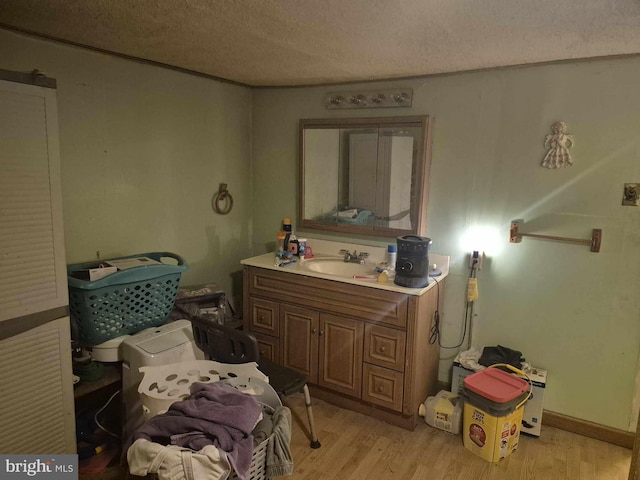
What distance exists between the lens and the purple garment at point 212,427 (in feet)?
4.05

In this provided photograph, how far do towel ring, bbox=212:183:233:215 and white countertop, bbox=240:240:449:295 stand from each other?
46 cm

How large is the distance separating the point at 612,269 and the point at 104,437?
276 centimetres

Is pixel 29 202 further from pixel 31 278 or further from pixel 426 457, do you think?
pixel 426 457

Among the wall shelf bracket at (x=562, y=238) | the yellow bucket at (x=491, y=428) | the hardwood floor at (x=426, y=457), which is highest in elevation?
the wall shelf bracket at (x=562, y=238)

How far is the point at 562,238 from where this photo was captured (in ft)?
7.89

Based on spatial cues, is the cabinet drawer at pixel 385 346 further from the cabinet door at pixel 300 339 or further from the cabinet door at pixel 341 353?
the cabinet door at pixel 300 339

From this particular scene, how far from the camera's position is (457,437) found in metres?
2.47

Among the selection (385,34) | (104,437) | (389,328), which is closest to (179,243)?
(104,437)

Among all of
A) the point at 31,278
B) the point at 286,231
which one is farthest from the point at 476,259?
the point at 31,278

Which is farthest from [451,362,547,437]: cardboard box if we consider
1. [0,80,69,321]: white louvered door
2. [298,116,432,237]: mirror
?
[0,80,69,321]: white louvered door

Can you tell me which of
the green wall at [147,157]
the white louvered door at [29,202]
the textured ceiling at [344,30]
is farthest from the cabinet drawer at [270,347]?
the textured ceiling at [344,30]

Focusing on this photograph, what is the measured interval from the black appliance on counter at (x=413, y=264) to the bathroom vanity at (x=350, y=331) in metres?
0.05

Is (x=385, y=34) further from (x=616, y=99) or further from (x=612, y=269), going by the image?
(x=612, y=269)

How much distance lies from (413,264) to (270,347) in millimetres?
1116
